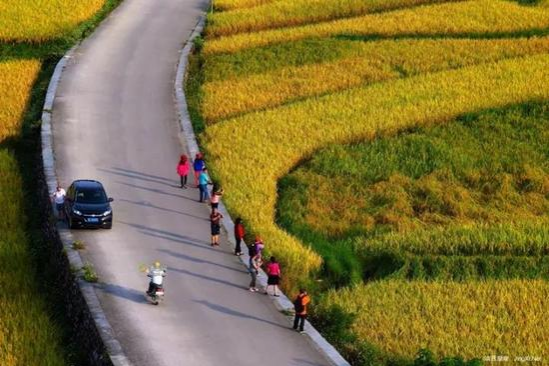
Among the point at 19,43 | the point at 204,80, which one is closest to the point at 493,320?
the point at 204,80

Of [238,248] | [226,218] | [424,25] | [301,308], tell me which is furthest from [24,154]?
[424,25]

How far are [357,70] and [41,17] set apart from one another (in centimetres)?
1991

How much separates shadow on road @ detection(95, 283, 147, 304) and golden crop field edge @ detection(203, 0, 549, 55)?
29.0m

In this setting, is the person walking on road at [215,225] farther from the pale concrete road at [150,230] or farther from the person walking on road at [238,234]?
the person walking on road at [238,234]

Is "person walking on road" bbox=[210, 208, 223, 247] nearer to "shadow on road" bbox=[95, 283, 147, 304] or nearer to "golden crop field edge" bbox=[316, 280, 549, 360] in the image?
"shadow on road" bbox=[95, 283, 147, 304]

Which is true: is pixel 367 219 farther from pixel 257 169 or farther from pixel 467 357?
pixel 467 357

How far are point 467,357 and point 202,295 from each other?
24.5 feet

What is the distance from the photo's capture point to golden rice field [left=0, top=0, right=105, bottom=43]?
6359 cm

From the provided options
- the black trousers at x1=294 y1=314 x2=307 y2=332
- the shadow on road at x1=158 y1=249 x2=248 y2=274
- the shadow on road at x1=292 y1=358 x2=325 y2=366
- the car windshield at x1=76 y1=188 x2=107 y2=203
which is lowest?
the shadow on road at x1=158 y1=249 x2=248 y2=274

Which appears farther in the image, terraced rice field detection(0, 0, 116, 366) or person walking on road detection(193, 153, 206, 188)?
person walking on road detection(193, 153, 206, 188)

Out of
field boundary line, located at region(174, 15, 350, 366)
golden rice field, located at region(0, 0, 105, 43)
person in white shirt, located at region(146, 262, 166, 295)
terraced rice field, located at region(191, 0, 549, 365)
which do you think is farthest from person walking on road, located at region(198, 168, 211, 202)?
golden rice field, located at region(0, 0, 105, 43)

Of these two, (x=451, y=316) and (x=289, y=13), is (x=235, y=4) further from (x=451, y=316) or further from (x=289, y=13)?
(x=451, y=316)

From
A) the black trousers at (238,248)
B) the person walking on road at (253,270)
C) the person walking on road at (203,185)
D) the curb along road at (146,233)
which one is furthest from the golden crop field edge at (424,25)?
the person walking on road at (253,270)

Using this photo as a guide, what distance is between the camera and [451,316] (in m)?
32.8
